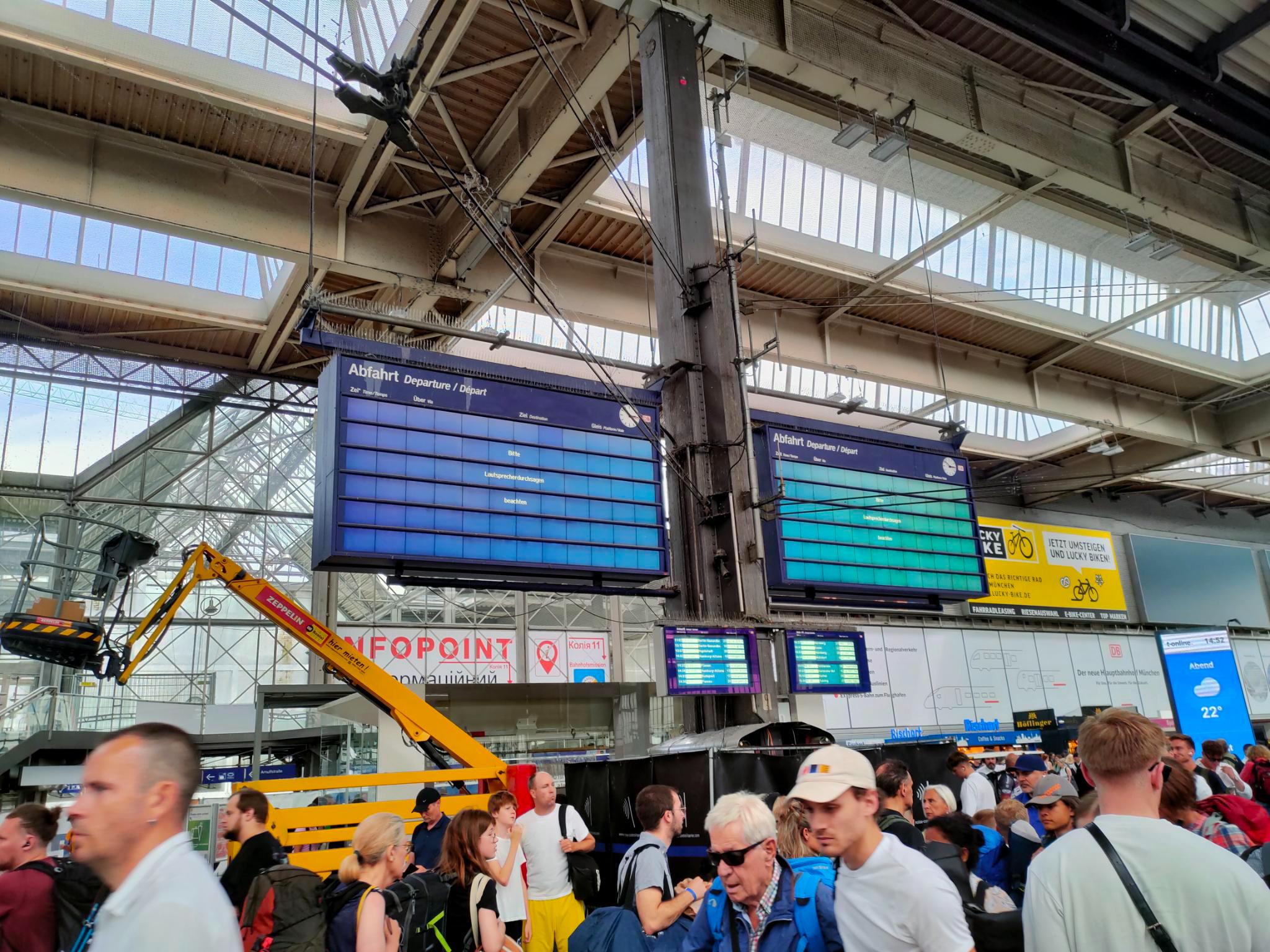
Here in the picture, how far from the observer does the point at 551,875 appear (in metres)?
6.07

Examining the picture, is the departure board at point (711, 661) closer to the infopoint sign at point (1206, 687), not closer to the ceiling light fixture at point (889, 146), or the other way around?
the ceiling light fixture at point (889, 146)

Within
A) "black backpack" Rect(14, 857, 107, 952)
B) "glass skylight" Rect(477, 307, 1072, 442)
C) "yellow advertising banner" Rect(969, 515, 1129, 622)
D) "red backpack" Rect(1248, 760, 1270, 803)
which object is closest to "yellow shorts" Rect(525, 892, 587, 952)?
"black backpack" Rect(14, 857, 107, 952)

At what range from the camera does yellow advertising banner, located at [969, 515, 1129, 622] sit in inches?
1112

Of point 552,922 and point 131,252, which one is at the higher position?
point 131,252

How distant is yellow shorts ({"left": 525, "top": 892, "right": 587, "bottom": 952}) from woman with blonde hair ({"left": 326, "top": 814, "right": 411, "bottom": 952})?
6.96ft

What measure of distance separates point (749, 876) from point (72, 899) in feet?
9.78

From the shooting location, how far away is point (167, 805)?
2137 mm

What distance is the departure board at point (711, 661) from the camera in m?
9.16

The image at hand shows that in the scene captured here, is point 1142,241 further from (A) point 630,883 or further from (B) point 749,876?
(B) point 749,876

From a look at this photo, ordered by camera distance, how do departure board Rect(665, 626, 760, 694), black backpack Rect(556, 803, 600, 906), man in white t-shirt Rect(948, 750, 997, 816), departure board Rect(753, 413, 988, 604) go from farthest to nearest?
departure board Rect(753, 413, 988, 604) < departure board Rect(665, 626, 760, 694) < man in white t-shirt Rect(948, 750, 997, 816) < black backpack Rect(556, 803, 600, 906)

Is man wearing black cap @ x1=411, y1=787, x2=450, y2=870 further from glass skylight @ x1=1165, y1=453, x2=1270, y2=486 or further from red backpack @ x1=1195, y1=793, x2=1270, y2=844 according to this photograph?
glass skylight @ x1=1165, y1=453, x2=1270, y2=486

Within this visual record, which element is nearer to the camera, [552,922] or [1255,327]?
[552,922]

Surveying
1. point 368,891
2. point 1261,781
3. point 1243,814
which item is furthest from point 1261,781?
point 368,891

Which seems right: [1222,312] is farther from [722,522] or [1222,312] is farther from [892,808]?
[892,808]
